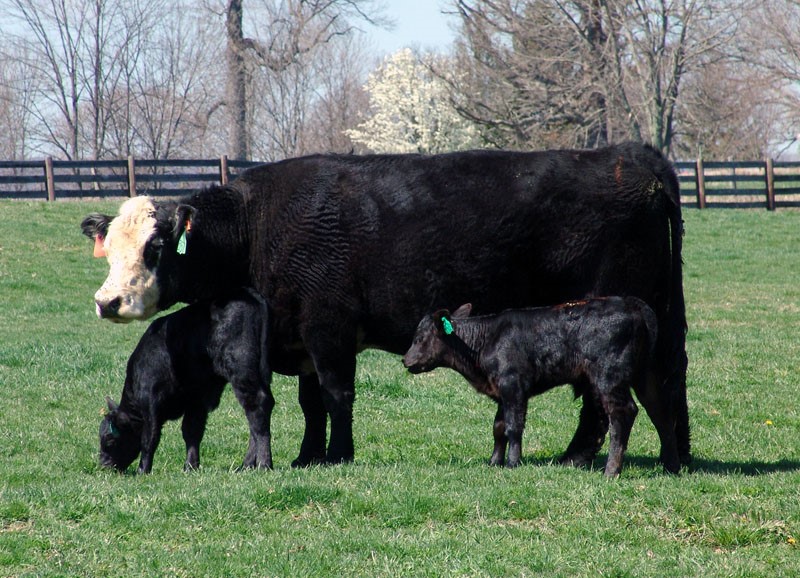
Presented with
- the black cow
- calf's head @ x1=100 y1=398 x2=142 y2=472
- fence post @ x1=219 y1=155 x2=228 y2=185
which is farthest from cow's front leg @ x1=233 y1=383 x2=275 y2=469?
fence post @ x1=219 y1=155 x2=228 y2=185

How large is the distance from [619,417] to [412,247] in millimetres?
1921

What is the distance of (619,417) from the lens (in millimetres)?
7230

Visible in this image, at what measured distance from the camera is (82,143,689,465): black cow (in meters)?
7.64

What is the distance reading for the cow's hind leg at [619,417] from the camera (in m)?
7.19

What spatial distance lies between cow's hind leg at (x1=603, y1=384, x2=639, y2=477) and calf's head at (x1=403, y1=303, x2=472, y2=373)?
1236 millimetres

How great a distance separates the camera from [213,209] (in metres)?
8.12

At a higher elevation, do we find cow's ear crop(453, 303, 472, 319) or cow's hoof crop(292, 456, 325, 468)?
cow's ear crop(453, 303, 472, 319)

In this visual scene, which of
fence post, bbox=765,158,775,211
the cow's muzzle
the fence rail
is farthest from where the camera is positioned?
fence post, bbox=765,158,775,211

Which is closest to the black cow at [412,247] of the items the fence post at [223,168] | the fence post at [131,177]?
the fence post at [223,168]

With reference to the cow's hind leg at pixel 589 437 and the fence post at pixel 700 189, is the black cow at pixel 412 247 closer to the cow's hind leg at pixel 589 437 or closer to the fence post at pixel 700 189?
the cow's hind leg at pixel 589 437

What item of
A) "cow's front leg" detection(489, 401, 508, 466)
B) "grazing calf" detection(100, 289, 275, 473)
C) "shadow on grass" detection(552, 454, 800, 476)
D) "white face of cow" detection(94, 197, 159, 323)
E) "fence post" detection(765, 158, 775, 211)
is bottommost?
"shadow on grass" detection(552, 454, 800, 476)

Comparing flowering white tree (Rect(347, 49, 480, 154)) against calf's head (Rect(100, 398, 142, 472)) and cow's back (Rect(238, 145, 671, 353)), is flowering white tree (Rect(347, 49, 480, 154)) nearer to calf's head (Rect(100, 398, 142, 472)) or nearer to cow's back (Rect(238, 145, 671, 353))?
cow's back (Rect(238, 145, 671, 353))

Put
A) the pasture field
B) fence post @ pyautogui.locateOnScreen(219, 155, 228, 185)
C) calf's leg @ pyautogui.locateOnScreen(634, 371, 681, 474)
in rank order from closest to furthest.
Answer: the pasture field
calf's leg @ pyautogui.locateOnScreen(634, 371, 681, 474)
fence post @ pyautogui.locateOnScreen(219, 155, 228, 185)

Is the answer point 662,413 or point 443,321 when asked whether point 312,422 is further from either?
point 662,413
